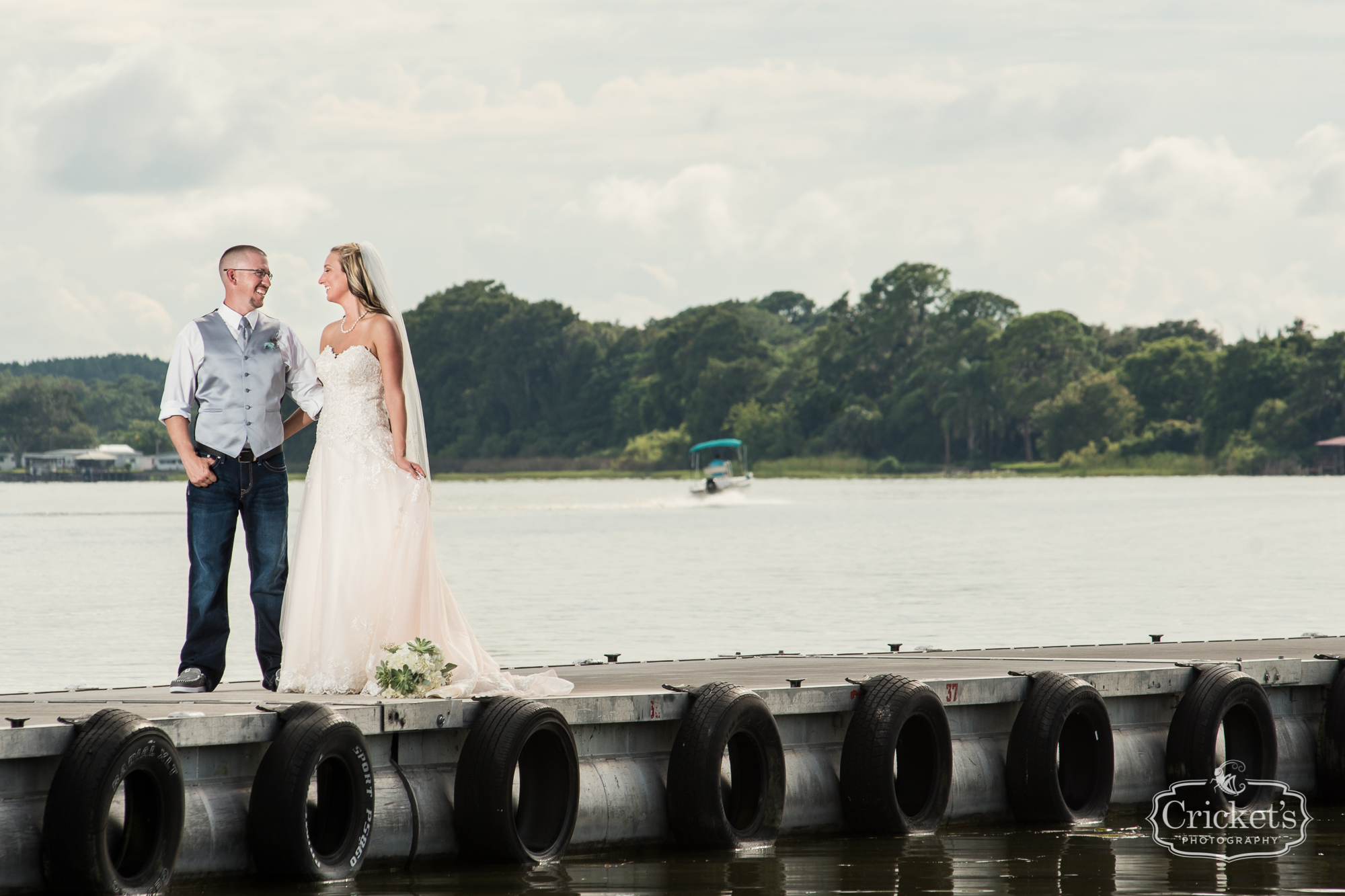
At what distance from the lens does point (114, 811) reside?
6.75 m

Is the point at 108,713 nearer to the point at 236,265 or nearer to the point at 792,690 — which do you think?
the point at 236,265

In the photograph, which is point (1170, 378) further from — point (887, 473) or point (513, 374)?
point (513, 374)

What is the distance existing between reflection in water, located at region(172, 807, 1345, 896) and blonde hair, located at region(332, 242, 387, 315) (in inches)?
105

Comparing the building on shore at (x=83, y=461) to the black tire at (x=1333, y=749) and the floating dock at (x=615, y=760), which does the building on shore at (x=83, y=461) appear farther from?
the black tire at (x=1333, y=749)

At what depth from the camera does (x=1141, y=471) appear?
110 m

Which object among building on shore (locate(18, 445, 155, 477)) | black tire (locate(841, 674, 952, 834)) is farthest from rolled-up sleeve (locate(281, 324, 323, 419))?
building on shore (locate(18, 445, 155, 477))

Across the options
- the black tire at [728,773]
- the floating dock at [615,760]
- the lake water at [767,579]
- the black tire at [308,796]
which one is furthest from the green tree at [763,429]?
the black tire at [308,796]

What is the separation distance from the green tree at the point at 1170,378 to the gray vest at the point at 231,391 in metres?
104

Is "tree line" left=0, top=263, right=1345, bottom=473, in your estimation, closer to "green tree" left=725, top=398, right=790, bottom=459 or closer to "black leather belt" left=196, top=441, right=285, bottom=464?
→ "green tree" left=725, top=398, right=790, bottom=459

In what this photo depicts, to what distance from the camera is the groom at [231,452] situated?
8133mm

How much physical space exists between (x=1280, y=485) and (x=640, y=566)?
6531 cm

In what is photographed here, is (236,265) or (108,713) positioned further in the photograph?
(236,265)

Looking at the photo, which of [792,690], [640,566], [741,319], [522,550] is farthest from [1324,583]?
[741,319]

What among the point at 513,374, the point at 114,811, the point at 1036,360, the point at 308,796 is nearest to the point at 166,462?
the point at 513,374
